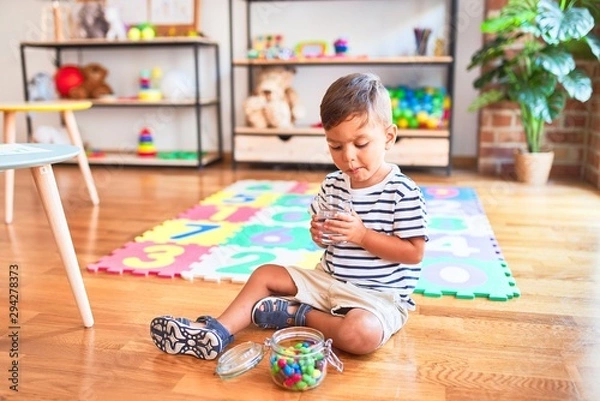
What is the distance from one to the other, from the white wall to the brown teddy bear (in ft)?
0.68

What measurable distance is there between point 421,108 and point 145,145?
1521mm

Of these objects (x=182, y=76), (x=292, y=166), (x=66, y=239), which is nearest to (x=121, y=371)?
(x=66, y=239)

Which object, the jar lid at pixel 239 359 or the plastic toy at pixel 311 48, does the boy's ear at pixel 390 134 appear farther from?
the plastic toy at pixel 311 48

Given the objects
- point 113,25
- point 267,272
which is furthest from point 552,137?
point 113,25

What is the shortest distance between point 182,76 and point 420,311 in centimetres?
241

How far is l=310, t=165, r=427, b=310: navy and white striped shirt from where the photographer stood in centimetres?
115

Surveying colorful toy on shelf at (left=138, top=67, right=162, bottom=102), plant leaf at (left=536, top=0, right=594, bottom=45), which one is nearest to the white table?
plant leaf at (left=536, top=0, right=594, bottom=45)

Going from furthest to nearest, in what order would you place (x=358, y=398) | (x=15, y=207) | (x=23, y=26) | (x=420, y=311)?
(x=23, y=26) < (x=15, y=207) < (x=420, y=311) < (x=358, y=398)

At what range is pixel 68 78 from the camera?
3.29m

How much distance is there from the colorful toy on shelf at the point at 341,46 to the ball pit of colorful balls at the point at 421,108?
0.32 metres

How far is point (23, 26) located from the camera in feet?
11.9

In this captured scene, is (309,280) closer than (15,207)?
Yes

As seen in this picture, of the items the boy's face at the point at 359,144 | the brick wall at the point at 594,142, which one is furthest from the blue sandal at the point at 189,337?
the brick wall at the point at 594,142

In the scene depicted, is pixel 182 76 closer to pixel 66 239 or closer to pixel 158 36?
pixel 158 36
